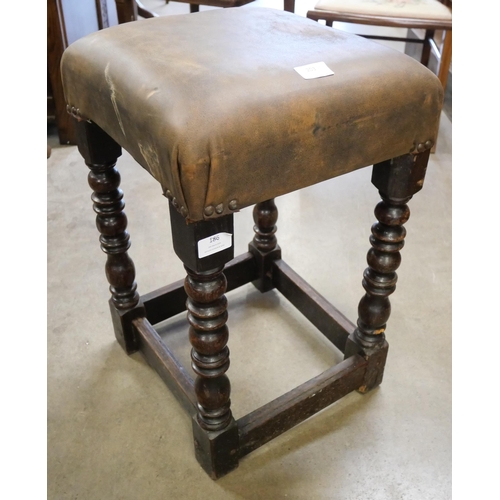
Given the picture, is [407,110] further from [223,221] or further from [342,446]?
[342,446]

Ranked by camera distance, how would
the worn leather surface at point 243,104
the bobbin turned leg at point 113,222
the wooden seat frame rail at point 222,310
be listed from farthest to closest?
the bobbin turned leg at point 113,222 → the wooden seat frame rail at point 222,310 → the worn leather surface at point 243,104

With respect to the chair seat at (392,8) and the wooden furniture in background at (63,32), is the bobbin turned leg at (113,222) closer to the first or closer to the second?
the wooden furniture in background at (63,32)

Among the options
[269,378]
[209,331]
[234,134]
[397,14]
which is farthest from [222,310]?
[397,14]

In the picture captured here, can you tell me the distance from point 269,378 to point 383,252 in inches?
16.1

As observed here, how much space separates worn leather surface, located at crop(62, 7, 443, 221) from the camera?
0.66m

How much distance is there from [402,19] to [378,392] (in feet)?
4.32

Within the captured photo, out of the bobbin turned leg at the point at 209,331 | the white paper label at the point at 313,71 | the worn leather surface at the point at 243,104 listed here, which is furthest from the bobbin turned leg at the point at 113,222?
the white paper label at the point at 313,71

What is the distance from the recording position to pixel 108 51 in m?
0.81

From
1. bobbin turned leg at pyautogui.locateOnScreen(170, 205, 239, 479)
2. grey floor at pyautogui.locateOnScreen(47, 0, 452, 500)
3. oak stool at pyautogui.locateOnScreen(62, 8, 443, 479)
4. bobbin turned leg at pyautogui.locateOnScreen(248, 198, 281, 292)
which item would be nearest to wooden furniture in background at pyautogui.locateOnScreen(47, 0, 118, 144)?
grey floor at pyautogui.locateOnScreen(47, 0, 452, 500)

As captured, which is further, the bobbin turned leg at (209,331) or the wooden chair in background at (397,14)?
the wooden chair in background at (397,14)

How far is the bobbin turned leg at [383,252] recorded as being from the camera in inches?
34.8

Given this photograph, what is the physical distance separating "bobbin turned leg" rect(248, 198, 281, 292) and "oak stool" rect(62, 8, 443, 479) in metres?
0.35

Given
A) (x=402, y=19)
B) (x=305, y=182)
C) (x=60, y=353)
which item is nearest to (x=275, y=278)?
(x=60, y=353)

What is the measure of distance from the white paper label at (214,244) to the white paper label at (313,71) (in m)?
0.24
